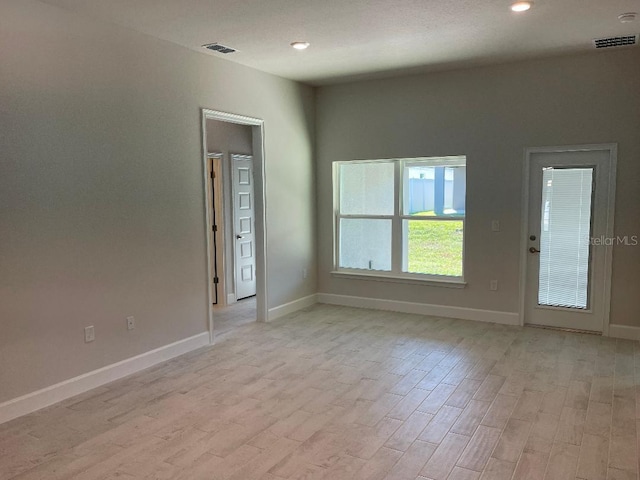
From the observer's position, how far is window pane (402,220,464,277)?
18.8 feet

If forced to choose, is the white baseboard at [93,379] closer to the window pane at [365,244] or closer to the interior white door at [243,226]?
the interior white door at [243,226]

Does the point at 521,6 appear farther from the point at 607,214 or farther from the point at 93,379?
the point at 93,379

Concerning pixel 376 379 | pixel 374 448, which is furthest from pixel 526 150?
pixel 374 448

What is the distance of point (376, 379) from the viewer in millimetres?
3857

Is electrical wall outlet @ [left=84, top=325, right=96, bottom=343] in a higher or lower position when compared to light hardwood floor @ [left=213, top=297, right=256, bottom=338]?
higher

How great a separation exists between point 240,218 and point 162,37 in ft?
10.1

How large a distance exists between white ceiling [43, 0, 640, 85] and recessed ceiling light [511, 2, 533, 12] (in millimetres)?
64

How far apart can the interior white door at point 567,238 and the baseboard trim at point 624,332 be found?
0.36 ft

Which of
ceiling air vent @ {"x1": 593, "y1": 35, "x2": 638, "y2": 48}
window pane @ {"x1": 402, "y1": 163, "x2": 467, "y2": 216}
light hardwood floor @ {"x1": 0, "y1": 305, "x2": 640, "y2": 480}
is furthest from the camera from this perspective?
window pane @ {"x1": 402, "y1": 163, "x2": 467, "y2": 216}

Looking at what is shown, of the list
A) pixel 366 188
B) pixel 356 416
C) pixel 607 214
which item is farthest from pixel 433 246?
pixel 356 416

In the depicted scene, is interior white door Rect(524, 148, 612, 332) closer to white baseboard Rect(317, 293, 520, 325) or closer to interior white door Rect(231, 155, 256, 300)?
white baseboard Rect(317, 293, 520, 325)

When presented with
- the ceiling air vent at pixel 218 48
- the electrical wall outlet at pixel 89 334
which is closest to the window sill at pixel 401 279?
the ceiling air vent at pixel 218 48

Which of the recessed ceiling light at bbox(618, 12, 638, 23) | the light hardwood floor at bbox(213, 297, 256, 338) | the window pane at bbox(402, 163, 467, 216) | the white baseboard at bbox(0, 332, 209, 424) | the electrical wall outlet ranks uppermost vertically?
the recessed ceiling light at bbox(618, 12, 638, 23)

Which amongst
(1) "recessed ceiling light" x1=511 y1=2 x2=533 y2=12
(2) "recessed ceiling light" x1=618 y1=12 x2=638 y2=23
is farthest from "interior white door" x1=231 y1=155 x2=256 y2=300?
(2) "recessed ceiling light" x1=618 y1=12 x2=638 y2=23
